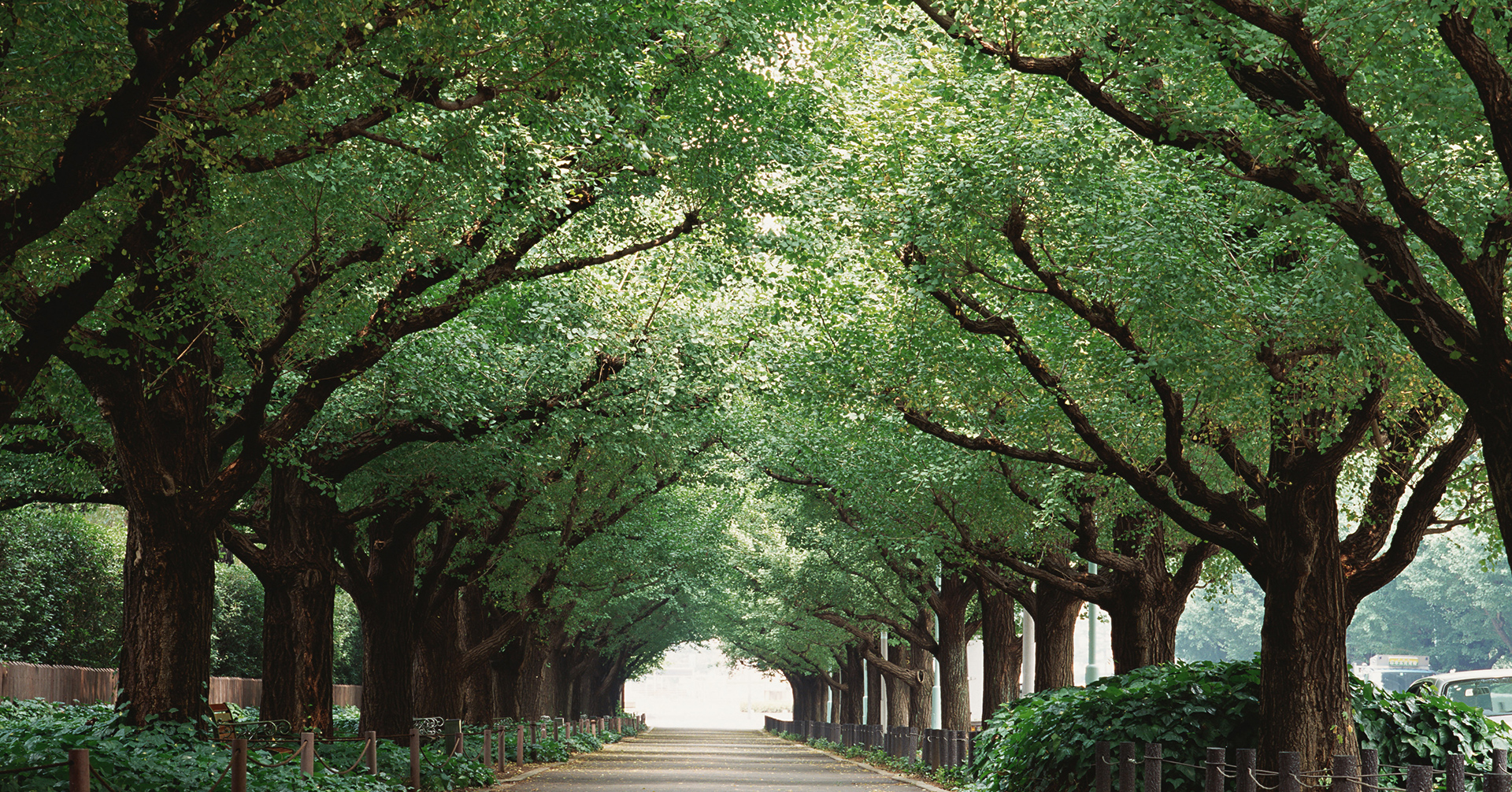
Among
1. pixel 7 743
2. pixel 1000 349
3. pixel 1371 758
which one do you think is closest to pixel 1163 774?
pixel 1371 758

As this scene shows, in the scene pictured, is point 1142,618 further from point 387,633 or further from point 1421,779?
point 387,633

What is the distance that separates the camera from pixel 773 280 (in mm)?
21453

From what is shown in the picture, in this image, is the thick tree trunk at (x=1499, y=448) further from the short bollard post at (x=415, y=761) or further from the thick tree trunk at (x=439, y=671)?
the thick tree trunk at (x=439, y=671)

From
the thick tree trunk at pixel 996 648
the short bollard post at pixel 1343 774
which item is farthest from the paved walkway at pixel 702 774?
the short bollard post at pixel 1343 774

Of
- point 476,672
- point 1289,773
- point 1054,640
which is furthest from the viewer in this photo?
point 476,672

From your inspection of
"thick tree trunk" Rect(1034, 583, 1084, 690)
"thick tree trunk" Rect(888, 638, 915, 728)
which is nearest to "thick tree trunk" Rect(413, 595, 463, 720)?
"thick tree trunk" Rect(1034, 583, 1084, 690)

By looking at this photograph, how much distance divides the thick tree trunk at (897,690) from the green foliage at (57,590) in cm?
2366

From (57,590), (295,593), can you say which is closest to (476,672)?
(57,590)

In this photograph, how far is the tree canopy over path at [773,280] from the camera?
345 inches

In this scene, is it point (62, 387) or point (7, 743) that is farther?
point (62, 387)

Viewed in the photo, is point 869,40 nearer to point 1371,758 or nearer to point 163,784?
point 1371,758

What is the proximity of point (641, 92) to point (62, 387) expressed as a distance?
701cm

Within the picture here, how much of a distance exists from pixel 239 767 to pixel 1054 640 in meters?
15.3

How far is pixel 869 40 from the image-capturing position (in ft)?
53.3
